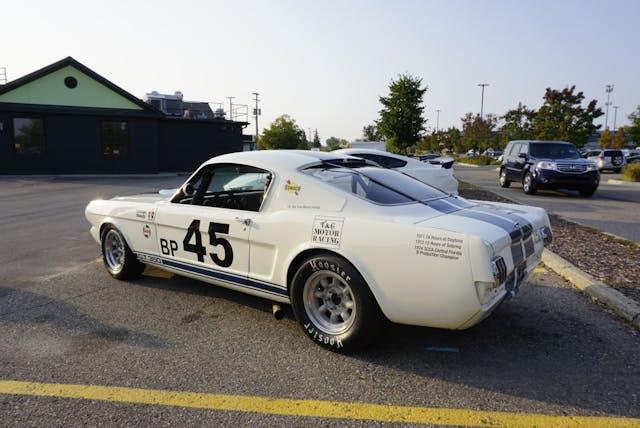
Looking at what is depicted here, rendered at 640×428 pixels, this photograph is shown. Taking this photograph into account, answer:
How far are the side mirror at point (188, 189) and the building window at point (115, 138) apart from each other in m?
21.1

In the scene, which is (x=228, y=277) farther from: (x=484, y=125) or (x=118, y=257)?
(x=484, y=125)

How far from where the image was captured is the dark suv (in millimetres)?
13102

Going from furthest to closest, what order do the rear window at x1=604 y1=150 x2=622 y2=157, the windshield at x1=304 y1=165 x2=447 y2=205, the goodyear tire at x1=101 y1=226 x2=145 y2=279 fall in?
the rear window at x1=604 y1=150 x2=622 y2=157 < the goodyear tire at x1=101 y1=226 x2=145 y2=279 < the windshield at x1=304 y1=165 x2=447 y2=205

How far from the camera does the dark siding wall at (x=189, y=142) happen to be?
25359mm

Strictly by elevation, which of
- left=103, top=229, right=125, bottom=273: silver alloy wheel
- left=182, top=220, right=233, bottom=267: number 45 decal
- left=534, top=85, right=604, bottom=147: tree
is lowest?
left=103, top=229, right=125, bottom=273: silver alloy wheel

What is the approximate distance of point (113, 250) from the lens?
504 cm

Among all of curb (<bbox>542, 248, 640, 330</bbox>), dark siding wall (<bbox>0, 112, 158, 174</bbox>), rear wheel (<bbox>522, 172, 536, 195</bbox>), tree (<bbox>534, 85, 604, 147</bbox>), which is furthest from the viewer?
tree (<bbox>534, 85, 604, 147</bbox>)

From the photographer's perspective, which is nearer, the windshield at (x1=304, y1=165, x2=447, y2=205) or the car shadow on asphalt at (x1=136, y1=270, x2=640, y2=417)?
the car shadow on asphalt at (x1=136, y1=270, x2=640, y2=417)

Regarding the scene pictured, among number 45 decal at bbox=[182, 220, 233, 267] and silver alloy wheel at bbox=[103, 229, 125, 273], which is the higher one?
number 45 decal at bbox=[182, 220, 233, 267]

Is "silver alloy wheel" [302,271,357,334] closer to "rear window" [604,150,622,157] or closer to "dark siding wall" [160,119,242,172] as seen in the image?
"dark siding wall" [160,119,242,172]

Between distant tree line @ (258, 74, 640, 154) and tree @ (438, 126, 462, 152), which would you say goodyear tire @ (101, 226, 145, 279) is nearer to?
distant tree line @ (258, 74, 640, 154)

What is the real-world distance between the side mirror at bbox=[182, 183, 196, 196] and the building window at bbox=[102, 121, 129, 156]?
21058 millimetres

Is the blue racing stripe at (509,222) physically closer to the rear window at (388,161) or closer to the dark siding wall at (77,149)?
the rear window at (388,161)

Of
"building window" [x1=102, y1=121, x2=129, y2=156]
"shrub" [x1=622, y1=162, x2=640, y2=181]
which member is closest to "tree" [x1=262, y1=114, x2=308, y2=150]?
"building window" [x1=102, y1=121, x2=129, y2=156]
